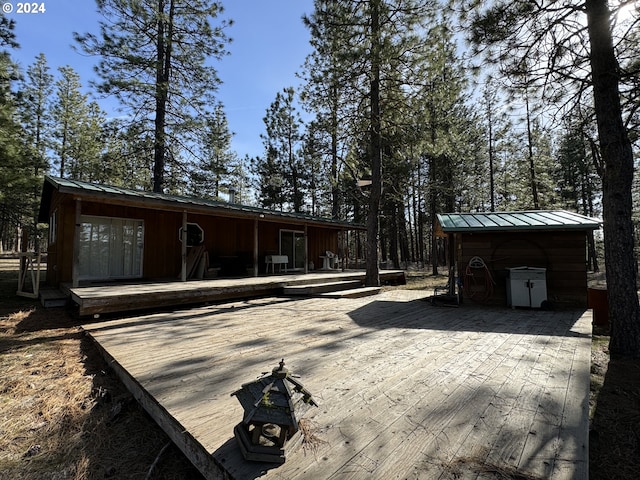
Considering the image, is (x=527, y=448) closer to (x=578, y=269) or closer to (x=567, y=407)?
(x=567, y=407)

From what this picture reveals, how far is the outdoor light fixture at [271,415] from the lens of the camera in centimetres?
140

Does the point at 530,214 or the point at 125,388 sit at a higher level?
the point at 530,214

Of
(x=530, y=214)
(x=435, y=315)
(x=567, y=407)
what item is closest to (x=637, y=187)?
(x=530, y=214)

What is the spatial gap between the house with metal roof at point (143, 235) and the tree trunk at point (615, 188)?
752 centimetres

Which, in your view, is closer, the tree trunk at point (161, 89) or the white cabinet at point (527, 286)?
the white cabinet at point (527, 286)

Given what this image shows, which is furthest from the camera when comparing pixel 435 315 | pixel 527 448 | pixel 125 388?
pixel 435 315

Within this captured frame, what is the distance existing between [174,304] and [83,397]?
146 inches

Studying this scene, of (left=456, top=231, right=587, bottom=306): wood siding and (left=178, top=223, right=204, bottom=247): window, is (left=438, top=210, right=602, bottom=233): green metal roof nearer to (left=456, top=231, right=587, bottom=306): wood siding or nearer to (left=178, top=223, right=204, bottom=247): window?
(left=456, top=231, right=587, bottom=306): wood siding

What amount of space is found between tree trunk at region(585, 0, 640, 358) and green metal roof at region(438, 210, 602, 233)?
66.4 inches

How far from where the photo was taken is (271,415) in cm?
141

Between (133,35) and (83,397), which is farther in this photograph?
(133,35)

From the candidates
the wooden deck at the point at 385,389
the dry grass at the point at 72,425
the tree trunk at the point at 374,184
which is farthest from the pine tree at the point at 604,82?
the dry grass at the point at 72,425

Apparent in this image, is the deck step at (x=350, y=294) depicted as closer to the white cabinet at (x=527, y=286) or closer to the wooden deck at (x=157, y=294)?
the wooden deck at (x=157, y=294)

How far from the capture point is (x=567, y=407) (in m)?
1.99
